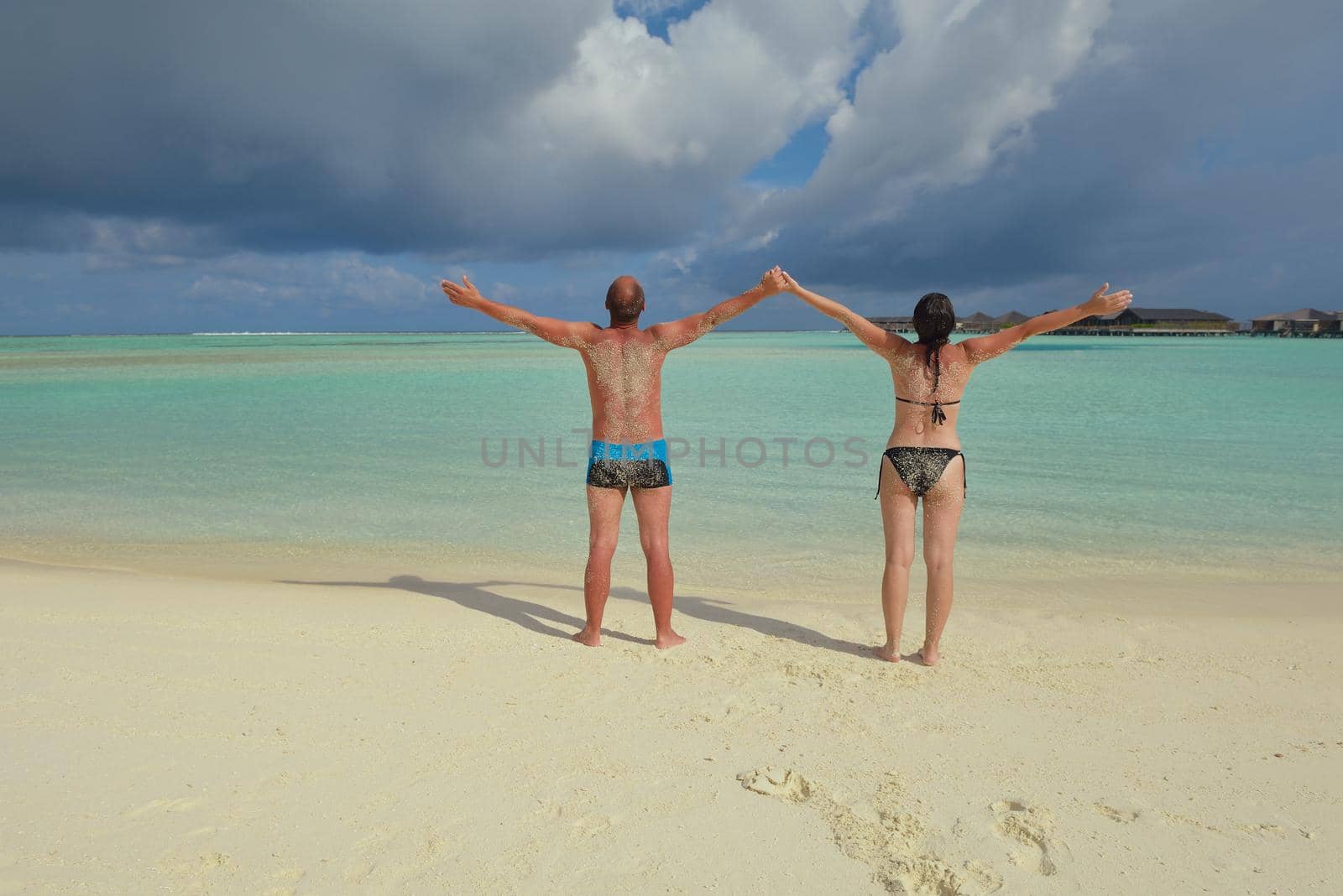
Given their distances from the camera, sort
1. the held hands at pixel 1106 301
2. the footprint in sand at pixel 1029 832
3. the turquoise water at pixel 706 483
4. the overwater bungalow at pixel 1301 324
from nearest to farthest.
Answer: the footprint in sand at pixel 1029 832 → the held hands at pixel 1106 301 → the turquoise water at pixel 706 483 → the overwater bungalow at pixel 1301 324

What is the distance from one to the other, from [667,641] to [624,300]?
2.16 m

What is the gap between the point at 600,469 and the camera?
4.85 meters

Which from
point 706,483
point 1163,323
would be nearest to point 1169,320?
point 1163,323

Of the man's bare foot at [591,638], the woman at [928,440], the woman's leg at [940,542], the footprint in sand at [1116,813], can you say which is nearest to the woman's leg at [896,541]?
the woman at [928,440]

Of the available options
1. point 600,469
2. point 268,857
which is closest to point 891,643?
point 600,469

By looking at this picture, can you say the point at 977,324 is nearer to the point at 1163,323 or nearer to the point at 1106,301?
the point at 1163,323

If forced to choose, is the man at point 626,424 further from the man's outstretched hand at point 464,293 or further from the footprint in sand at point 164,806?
the footprint in sand at point 164,806

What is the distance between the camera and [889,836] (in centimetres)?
290

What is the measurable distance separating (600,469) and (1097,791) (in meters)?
3.03

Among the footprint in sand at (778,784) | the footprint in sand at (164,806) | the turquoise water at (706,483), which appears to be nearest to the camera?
the footprint in sand at (164,806)

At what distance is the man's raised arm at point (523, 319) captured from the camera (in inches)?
192

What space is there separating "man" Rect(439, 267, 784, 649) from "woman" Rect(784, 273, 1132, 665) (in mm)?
924

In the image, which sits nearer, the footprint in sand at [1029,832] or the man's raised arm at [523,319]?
the footprint in sand at [1029,832]

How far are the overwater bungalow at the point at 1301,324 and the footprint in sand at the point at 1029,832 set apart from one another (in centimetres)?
12821
